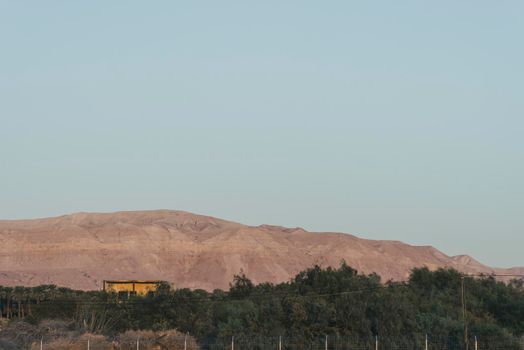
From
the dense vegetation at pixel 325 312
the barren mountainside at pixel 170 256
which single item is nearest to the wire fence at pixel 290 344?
the dense vegetation at pixel 325 312

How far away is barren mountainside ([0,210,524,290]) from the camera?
544ft

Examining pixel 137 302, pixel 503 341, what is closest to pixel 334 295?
pixel 503 341

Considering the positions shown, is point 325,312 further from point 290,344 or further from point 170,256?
point 170,256

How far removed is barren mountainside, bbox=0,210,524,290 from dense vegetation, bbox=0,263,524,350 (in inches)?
3065

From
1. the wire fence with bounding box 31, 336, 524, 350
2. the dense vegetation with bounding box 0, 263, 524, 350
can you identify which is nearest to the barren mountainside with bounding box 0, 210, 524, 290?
the dense vegetation with bounding box 0, 263, 524, 350

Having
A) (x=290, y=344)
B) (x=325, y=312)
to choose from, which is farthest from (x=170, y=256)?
(x=290, y=344)

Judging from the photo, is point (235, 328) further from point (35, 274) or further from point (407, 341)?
point (35, 274)

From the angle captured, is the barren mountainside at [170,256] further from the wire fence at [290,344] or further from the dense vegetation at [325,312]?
the wire fence at [290,344]

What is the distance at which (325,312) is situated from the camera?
58.8m

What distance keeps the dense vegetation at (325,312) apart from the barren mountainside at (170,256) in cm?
7785

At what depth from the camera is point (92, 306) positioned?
262ft

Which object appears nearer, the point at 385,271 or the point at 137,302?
the point at 137,302

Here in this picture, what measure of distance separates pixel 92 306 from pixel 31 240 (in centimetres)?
10506

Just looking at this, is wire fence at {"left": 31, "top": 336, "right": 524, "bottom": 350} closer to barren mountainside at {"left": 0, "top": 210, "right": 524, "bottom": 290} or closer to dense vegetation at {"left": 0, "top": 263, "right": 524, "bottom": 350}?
dense vegetation at {"left": 0, "top": 263, "right": 524, "bottom": 350}
